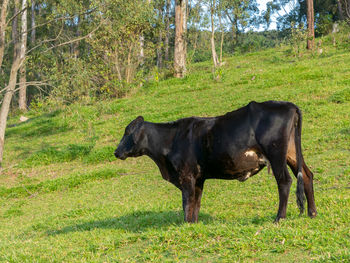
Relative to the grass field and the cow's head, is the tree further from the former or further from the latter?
the cow's head

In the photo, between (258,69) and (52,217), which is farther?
(258,69)

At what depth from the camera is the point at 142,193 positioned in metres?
12.5

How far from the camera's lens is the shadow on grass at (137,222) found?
28.4 ft

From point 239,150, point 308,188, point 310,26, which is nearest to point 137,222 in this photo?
point 239,150

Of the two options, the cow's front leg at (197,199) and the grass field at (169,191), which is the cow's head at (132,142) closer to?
the cow's front leg at (197,199)

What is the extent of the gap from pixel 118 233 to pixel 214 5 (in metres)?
21.6

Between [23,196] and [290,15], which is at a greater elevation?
[290,15]

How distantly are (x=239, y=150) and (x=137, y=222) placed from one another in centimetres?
298

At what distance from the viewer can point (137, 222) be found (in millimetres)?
9117

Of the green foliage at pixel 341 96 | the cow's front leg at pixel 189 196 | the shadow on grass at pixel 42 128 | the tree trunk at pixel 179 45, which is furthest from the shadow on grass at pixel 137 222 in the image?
the tree trunk at pixel 179 45

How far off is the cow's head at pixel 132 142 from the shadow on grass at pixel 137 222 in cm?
142

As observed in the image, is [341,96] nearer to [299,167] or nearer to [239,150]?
[299,167]

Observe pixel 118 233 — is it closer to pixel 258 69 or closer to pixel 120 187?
pixel 120 187

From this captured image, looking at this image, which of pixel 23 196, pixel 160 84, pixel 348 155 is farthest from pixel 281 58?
pixel 23 196
